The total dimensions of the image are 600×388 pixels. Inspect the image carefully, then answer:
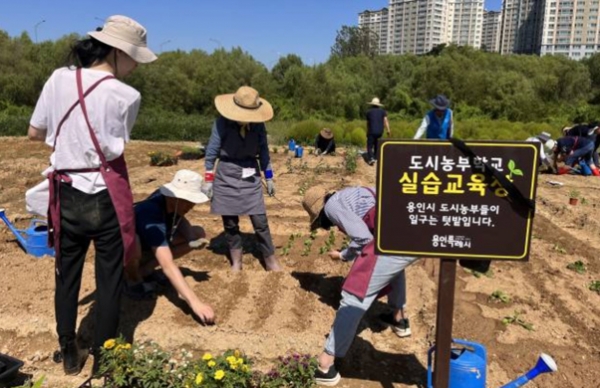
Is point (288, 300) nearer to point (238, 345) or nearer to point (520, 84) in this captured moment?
point (238, 345)

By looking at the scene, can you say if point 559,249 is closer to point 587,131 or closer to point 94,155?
point 94,155

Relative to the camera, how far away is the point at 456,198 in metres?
2.06

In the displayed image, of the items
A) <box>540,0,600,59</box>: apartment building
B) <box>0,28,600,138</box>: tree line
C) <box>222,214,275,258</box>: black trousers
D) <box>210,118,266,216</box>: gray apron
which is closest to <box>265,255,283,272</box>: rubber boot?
<box>222,214,275,258</box>: black trousers

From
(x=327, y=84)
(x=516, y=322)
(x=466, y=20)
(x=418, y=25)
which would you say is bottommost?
(x=516, y=322)

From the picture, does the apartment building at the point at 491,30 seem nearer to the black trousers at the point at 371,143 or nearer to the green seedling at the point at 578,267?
the black trousers at the point at 371,143

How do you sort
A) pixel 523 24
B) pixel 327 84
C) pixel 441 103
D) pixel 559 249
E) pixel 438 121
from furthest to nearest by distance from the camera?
1. pixel 523 24
2. pixel 327 84
3. pixel 438 121
4. pixel 441 103
5. pixel 559 249

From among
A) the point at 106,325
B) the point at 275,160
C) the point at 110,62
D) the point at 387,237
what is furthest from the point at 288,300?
the point at 275,160

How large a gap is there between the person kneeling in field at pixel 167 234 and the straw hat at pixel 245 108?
25.8 inches

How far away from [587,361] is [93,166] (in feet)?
10.2

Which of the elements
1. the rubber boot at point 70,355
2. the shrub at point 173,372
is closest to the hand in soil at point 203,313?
the shrub at point 173,372

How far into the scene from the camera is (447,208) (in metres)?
2.07

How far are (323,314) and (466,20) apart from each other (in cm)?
7959

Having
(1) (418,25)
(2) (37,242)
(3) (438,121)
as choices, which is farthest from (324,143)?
(1) (418,25)

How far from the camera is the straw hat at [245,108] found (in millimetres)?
3814
